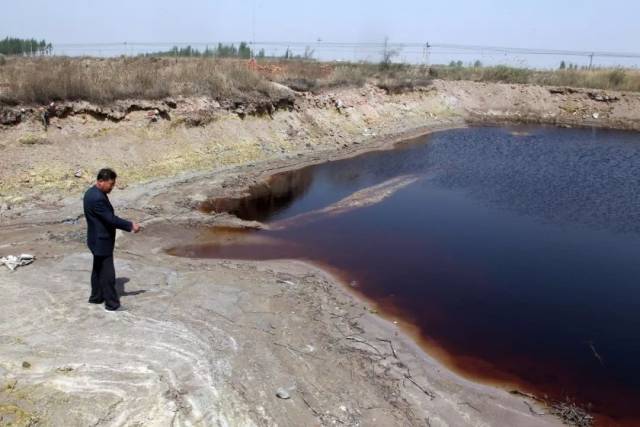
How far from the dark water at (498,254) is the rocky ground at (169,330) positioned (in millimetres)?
1009

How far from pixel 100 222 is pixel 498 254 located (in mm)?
9314

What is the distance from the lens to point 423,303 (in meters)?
10.2

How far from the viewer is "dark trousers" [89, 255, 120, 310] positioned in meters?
7.58

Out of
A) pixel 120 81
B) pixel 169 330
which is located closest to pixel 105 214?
pixel 169 330

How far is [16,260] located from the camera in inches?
370

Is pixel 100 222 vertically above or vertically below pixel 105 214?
below

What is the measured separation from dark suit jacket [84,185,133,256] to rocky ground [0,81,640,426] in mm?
1060

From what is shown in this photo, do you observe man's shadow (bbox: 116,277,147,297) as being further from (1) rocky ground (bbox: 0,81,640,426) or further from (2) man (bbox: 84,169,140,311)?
(2) man (bbox: 84,169,140,311)

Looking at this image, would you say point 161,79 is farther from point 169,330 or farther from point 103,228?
point 169,330

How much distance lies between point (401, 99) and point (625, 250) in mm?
22008

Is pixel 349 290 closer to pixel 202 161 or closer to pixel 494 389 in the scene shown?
pixel 494 389

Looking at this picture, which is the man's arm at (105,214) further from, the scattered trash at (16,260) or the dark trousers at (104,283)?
the scattered trash at (16,260)

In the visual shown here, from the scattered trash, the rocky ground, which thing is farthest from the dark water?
the scattered trash

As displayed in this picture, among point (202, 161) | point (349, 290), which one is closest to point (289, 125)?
point (202, 161)
